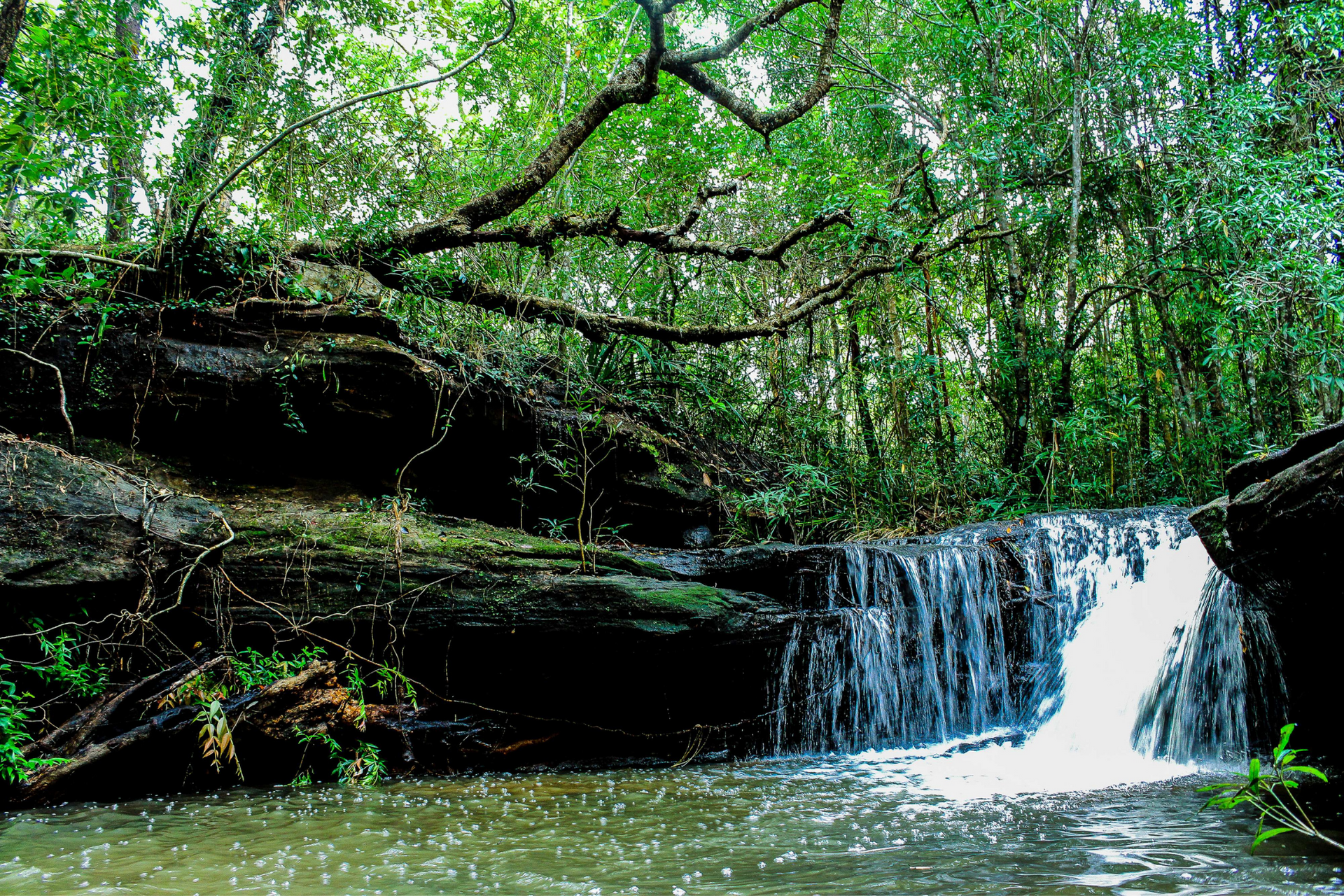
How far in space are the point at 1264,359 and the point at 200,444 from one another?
40.8 ft

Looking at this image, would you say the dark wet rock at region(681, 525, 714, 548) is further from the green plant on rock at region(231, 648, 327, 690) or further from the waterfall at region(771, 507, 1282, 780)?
the green plant on rock at region(231, 648, 327, 690)

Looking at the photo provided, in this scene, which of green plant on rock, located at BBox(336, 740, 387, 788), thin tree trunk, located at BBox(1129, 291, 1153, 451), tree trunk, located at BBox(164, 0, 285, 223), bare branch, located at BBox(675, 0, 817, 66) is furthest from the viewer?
thin tree trunk, located at BBox(1129, 291, 1153, 451)

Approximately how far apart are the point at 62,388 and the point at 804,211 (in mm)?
7906

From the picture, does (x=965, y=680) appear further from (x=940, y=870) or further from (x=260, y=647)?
(x=260, y=647)

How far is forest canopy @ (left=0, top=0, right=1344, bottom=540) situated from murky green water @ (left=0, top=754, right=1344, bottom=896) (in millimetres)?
3949

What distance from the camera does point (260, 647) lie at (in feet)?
15.5

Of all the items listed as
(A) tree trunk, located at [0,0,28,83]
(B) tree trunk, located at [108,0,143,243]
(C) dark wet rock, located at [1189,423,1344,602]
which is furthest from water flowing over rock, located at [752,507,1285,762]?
(A) tree trunk, located at [0,0,28,83]

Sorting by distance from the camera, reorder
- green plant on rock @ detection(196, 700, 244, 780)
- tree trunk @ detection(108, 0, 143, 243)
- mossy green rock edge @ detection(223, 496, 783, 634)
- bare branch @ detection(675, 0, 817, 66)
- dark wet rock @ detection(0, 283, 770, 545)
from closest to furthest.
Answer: green plant on rock @ detection(196, 700, 244, 780)
mossy green rock edge @ detection(223, 496, 783, 634)
dark wet rock @ detection(0, 283, 770, 545)
tree trunk @ detection(108, 0, 143, 243)
bare branch @ detection(675, 0, 817, 66)

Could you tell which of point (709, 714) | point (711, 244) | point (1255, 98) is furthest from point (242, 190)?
point (1255, 98)

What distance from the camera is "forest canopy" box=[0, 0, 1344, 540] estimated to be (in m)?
6.18

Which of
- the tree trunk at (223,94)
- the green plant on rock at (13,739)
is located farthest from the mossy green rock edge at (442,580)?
the tree trunk at (223,94)

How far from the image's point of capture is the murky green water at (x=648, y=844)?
8.01 feet

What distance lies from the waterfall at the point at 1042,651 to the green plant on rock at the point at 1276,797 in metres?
0.83

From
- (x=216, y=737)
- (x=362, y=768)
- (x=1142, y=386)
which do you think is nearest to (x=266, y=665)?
(x=216, y=737)
